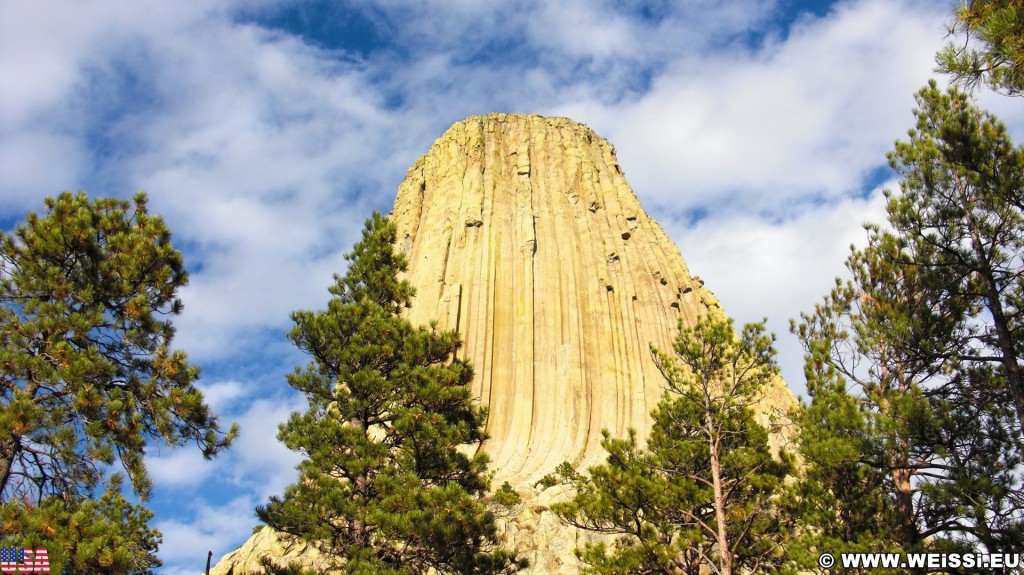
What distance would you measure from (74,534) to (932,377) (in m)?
14.3

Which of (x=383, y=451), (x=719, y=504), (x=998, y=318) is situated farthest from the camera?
(x=383, y=451)

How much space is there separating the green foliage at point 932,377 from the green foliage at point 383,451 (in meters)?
6.36

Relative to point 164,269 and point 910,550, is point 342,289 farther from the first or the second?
point 910,550

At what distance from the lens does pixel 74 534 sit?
29.9 ft

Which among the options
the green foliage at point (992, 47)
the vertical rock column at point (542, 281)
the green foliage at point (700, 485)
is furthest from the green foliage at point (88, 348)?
the vertical rock column at point (542, 281)

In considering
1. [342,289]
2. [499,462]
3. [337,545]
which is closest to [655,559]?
[337,545]

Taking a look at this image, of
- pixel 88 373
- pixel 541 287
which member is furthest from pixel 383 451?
pixel 541 287

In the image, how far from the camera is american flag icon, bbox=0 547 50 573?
334 inches

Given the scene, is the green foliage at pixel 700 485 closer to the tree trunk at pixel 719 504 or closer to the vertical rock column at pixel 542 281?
the tree trunk at pixel 719 504

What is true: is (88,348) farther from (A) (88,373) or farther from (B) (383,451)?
(B) (383,451)

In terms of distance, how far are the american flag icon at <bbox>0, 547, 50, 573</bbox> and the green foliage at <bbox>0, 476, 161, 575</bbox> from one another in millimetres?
70

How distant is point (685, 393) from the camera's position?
15906mm

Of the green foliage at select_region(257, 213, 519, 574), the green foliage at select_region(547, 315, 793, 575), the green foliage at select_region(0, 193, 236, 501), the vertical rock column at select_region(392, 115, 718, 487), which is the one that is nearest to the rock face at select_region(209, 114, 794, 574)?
the vertical rock column at select_region(392, 115, 718, 487)

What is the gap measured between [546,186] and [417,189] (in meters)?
9.10
